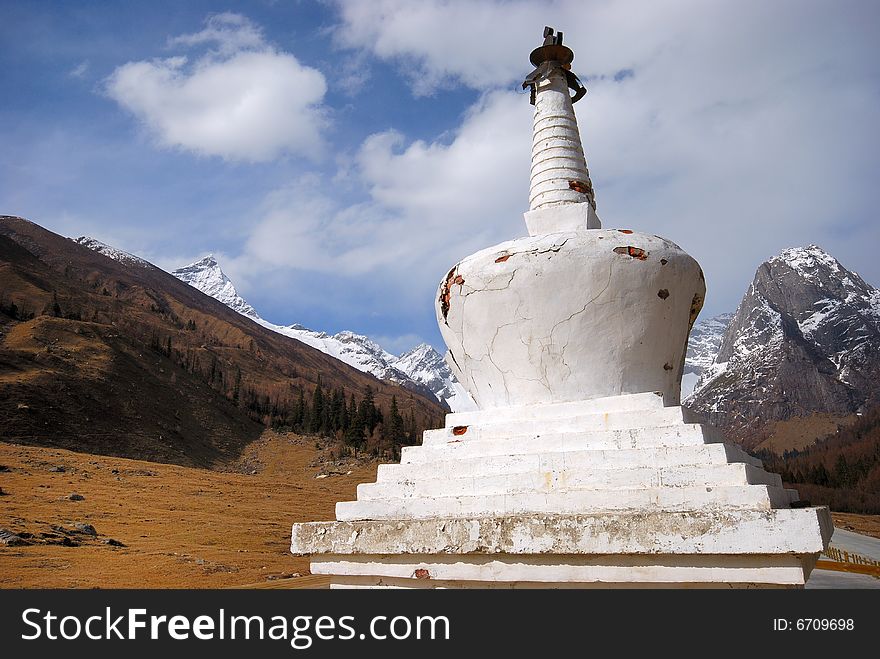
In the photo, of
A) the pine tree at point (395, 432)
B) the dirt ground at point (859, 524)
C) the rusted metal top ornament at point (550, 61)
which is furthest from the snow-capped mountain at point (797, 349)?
the rusted metal top ornament at point (550, 61)

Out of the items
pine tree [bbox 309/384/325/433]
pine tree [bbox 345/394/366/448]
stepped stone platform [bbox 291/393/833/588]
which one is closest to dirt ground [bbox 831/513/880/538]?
stepped stone platform [bbox 291/393/833/588]

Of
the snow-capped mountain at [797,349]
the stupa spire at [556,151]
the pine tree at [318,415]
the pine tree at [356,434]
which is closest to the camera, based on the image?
the stupa spire at [556,151]

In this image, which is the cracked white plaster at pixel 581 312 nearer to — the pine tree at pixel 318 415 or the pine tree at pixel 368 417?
the pine tree at pixel 368 417

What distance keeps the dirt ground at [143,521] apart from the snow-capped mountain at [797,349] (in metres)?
104

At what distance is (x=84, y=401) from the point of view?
42906 millimetres

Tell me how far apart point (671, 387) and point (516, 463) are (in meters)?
1.86

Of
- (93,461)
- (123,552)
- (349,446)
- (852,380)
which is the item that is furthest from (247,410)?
(852,380)

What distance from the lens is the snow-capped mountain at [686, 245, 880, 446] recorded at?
11350 centimetres

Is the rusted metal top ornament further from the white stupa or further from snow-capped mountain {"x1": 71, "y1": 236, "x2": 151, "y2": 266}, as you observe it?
snow-capped mountain {"x1": 71, "y1": 236, "x2": 151, "y2": 266}

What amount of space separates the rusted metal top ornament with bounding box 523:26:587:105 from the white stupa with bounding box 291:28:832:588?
1848 mm

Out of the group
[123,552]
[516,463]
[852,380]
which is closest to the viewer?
[516,463]

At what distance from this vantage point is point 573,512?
4.48 meters

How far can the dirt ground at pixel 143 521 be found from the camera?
40.4ft
